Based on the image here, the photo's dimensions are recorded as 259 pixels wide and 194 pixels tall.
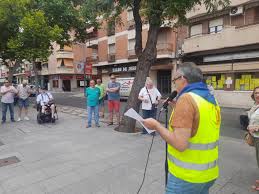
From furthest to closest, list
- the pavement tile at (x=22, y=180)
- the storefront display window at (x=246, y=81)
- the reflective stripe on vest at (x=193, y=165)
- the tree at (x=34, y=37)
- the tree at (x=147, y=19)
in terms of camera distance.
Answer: the storefront display window at (x=246, y=81) → the tree at (x=34, y=37) → the tree at (x=147, y=19) → the pavement tile at (x=22, y=180) → the reflective stripe on vest at (x=193, y=165)

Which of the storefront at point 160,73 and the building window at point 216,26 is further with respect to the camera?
the storefront at point 160,73

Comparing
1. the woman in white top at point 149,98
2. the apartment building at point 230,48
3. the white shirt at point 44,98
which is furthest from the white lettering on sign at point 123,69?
the woman in white top at point 149,98

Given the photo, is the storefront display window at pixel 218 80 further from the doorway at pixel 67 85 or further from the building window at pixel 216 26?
the doorway at pixel 67 85

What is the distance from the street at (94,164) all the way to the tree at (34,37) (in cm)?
717

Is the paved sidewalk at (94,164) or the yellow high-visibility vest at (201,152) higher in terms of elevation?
the yellow high-visibility vest at (201,152)

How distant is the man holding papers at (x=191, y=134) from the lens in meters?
2.07

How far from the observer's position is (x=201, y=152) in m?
2.18

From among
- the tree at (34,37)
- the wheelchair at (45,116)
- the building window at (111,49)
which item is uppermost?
the building window at (111,49)

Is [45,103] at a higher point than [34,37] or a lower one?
lower

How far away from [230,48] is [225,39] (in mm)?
663

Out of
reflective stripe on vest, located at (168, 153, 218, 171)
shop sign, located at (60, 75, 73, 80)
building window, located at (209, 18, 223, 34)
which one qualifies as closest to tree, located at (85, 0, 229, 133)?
reflective stripe on vest, located at (168, 153, 218, 171)

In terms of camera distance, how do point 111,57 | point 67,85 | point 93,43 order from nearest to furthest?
point 111,57 → point 93,43 → point 67,85

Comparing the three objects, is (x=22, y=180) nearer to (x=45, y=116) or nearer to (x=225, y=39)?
(x=45, y=116)

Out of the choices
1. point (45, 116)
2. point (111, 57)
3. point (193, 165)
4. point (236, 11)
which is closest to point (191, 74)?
point (193, 165)
